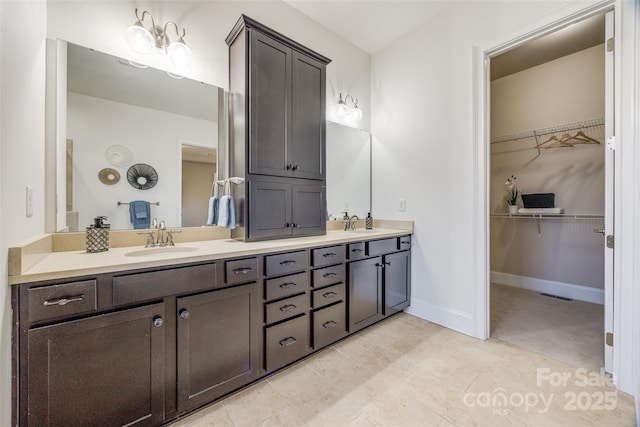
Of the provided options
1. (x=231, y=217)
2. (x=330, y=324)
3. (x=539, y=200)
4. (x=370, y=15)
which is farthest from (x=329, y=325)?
(x=539, y=200)

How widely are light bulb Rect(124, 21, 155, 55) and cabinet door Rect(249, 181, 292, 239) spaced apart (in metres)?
1.07

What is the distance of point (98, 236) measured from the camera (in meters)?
1.45

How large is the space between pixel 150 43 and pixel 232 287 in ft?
5.41

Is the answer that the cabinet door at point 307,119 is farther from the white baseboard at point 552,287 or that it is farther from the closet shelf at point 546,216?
the white baseboard at point 552,287

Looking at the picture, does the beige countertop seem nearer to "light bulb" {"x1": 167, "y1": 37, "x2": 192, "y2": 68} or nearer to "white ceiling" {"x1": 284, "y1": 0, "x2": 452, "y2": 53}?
"light bulb" {"x1": 167, "y1": 37, "x2": 192, "y2": 68}

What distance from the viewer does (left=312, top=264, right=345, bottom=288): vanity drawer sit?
1.86m

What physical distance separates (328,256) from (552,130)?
329cm

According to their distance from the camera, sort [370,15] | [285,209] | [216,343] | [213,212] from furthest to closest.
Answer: [370,15] → [285,209] → [213,212] → [216,343]

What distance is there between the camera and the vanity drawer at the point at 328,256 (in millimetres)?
1860

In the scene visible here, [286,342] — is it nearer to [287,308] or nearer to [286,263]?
[287,308]

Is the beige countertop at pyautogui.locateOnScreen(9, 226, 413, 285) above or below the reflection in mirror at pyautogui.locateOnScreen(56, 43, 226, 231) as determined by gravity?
below

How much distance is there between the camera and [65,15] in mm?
1454

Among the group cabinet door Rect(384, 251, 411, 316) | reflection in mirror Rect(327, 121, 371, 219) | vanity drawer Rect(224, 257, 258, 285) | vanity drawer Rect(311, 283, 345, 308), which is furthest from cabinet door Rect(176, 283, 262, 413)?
reflection in mirror Rect(327, 121, 371, 219)

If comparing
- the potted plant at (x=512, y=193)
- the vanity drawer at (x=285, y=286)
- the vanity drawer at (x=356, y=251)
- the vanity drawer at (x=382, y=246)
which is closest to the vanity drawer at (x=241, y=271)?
the vanity drawer at (x=285, y=286)
